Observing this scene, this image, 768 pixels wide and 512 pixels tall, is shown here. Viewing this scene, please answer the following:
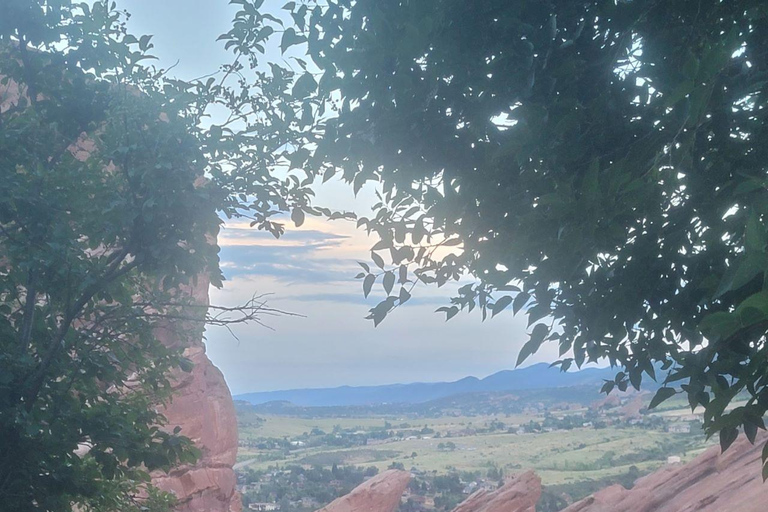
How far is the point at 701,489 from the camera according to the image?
40.3 ft

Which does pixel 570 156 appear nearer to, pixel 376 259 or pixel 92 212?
pixel 376 259

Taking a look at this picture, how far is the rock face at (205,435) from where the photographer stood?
17266mm

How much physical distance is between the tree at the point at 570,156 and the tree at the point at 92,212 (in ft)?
3.94

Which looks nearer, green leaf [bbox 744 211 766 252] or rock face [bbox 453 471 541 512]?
green leaf [bbox 744 211 766 252]

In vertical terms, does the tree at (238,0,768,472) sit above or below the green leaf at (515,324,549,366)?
above

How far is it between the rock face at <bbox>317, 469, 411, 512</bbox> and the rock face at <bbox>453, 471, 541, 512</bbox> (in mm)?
2512

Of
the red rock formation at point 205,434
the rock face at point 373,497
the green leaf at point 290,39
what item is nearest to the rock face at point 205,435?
the red rock formation at point 205,434

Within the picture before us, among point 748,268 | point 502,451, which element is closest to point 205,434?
point 748,268

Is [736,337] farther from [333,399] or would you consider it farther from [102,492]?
[333,399]

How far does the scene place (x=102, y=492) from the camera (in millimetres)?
4332

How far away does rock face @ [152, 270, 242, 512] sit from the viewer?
1727 cm

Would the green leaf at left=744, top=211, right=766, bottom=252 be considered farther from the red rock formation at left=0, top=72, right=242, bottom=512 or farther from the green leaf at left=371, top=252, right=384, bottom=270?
the red rock formation at left=0, top=72, right=242, bottom=512

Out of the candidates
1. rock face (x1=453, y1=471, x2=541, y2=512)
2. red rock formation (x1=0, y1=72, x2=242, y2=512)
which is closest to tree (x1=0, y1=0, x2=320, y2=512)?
red rock formation (x1=0, y1=72, x2=242, y2=512)

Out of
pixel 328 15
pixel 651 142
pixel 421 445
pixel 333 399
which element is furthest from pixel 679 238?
pixel 333 399
